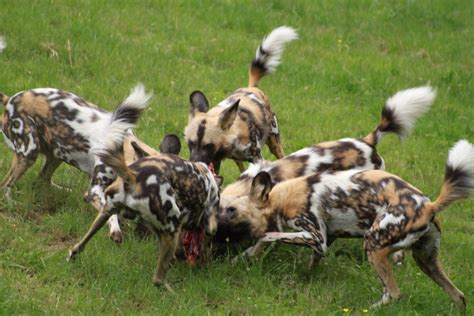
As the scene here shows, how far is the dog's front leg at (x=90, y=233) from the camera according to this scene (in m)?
5.15

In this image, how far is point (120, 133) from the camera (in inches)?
198

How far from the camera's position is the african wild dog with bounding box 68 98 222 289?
491 cm

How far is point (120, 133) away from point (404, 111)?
2227 mm

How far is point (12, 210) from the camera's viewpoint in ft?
19.7

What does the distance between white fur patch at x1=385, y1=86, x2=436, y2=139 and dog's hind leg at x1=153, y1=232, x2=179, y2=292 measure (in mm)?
2036

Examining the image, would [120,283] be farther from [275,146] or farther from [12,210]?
[275,146]

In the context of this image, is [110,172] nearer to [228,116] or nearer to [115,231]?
[115,231]

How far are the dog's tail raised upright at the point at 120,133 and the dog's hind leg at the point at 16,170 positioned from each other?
1.18 metres

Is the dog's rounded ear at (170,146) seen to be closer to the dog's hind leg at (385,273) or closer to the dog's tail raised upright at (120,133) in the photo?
the dog's tail raised upright at (120,133)

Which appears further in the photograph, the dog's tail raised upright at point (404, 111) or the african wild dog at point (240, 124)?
the african wild dog at point (240, 124)

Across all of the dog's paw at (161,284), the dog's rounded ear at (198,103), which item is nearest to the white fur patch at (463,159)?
the dog's paw at (161,284)

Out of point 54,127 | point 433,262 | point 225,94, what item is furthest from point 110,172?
point 225,94

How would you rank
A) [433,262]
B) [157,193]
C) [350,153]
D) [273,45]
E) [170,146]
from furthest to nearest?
1. [273,45]
2. [350,153]
3. [170,146]
4. [433,262]
5. [157,193]

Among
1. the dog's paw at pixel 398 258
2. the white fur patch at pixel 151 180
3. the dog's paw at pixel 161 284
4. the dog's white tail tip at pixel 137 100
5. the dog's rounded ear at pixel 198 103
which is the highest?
the dog's white tail tip at pixel 137 100
